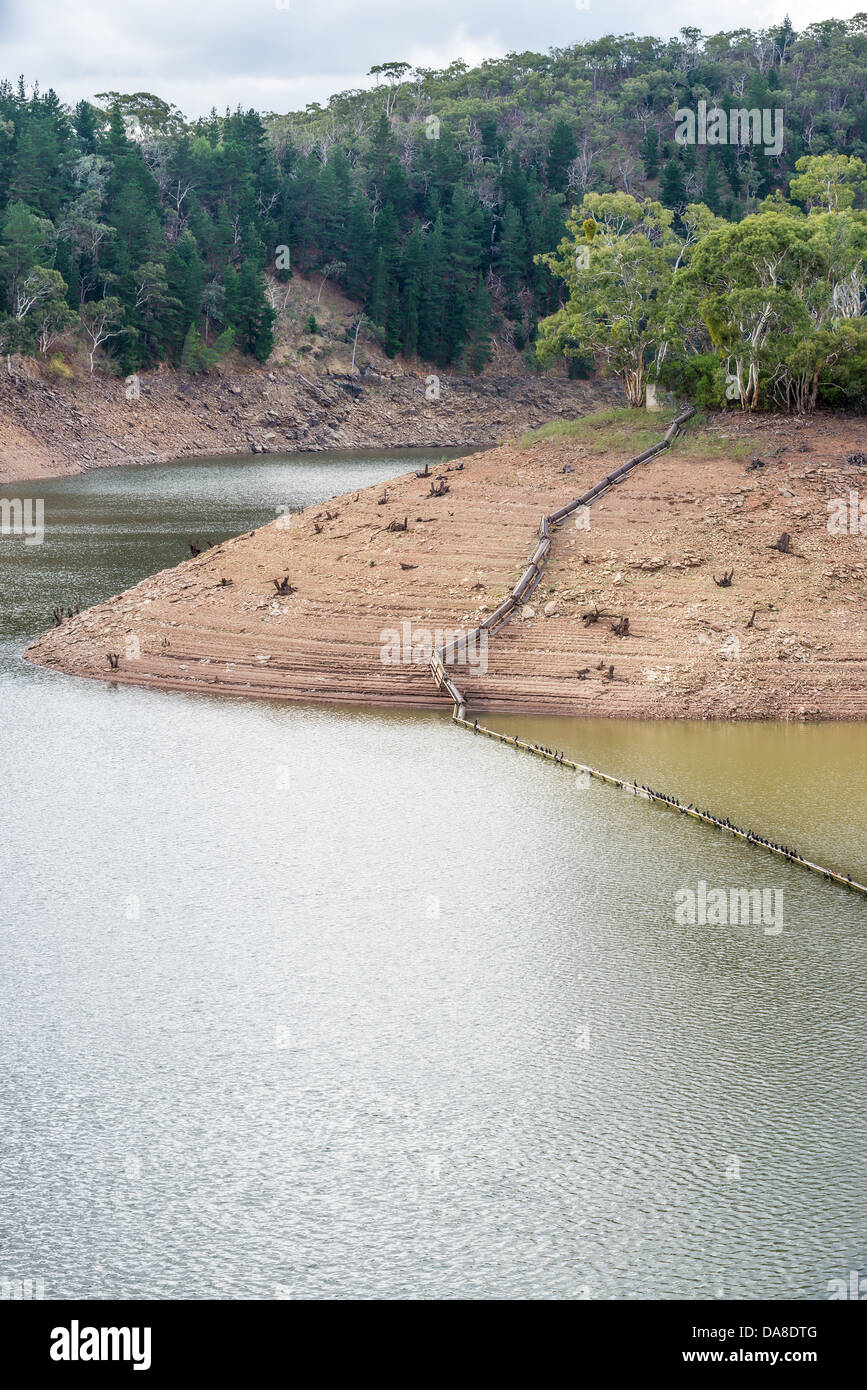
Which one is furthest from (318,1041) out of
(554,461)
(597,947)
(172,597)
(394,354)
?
(394,354)

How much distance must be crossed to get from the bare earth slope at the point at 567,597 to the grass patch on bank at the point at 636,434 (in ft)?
0.62

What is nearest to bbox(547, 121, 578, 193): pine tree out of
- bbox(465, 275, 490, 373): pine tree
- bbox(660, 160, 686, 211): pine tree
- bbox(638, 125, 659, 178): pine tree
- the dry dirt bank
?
bbox(638, 125, 659, 178): pine tree

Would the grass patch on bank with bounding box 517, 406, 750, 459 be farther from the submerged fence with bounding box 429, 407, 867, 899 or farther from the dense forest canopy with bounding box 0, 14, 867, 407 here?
the dense forest canopy with bounding box 0, 14, 867, 407

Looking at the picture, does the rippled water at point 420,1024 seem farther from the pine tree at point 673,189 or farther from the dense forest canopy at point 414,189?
the pine tree at point 673,189

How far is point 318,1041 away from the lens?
2011 cm

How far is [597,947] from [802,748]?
13.8 metres

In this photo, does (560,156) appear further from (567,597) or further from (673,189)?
(567,597)

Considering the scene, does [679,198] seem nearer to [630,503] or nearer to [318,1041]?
[630,503]

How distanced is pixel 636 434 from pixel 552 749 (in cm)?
2171

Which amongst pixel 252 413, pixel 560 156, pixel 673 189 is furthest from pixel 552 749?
pixel 560 156

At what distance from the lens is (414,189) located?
15188cm

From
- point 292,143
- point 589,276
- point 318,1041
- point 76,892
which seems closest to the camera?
point 318,1041

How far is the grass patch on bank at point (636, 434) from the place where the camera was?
50.0m

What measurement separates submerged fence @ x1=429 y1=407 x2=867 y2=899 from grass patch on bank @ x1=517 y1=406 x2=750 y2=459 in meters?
0.55
